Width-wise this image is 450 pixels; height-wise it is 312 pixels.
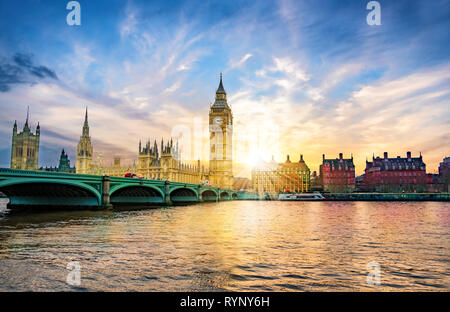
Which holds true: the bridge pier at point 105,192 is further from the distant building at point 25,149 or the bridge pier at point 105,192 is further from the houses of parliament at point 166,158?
the distant building at point 25,149

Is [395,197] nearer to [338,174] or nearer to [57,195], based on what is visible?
[338,174]

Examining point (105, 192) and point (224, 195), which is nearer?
point (105, 192)

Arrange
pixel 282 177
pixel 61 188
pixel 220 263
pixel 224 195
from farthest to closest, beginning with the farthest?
pixel 282 177 < pixel 224 195 < pixel 61 188 < pixel 220 263

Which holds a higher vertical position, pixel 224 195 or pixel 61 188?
pixel 61 188

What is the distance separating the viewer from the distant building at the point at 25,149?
481ft

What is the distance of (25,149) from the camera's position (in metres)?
148

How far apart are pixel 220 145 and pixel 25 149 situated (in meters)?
93.9

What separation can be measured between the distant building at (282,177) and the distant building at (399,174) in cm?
3008

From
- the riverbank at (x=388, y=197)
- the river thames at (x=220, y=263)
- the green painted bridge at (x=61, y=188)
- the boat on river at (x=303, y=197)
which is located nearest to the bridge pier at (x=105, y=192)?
the green painted bridge at (x=61, y=188)

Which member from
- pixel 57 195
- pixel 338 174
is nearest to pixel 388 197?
pixel 338 174

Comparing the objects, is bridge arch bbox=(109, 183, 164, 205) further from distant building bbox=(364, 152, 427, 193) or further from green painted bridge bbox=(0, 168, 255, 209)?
distant building bbox=(364, 152, 427, 193)

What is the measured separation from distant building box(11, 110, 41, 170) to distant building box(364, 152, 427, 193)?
512ft

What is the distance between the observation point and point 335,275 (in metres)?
8.29
